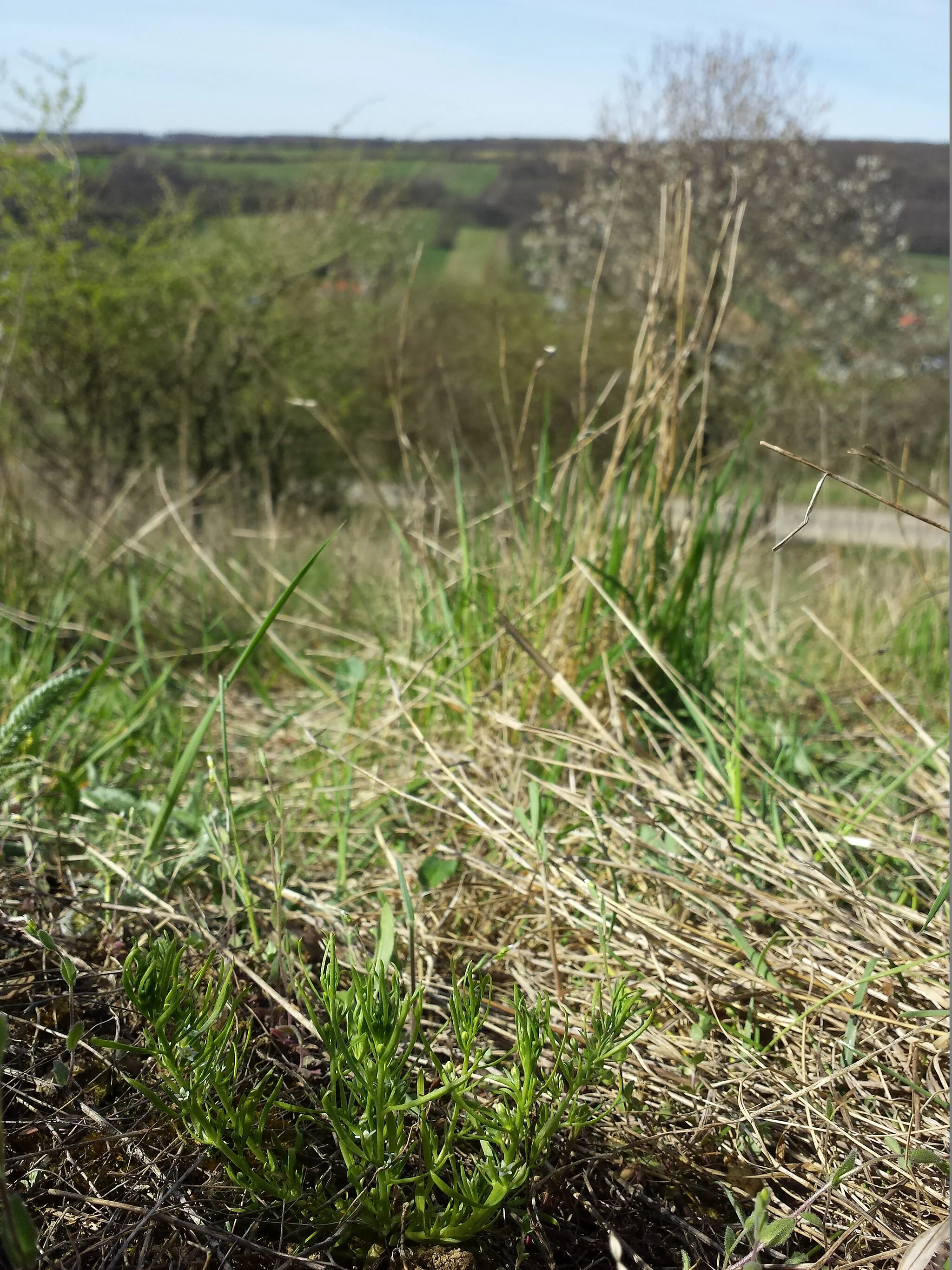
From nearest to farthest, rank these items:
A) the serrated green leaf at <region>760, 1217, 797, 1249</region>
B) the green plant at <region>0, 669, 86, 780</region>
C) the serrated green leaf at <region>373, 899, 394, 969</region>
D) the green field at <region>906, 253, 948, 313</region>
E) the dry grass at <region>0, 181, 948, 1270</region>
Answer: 1. the serrated green leaf at <region>760, 1217, 797, 1249</region>
2. the dry grass at <region>0, 181, 948, 1270</region>
3. the serrated green leaf at <region>373, 899, 394, 969</region>
4. the green plant at <region>0, 669, 86, 780</region>
5. the green field at <region>906, 253, 948, 313</region>

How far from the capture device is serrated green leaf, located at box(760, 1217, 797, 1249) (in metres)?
0.70

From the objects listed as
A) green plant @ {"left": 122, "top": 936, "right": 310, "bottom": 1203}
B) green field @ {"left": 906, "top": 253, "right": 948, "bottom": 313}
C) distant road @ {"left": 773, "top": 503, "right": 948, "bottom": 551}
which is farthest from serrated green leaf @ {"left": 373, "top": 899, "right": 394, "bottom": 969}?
green field @ {"left": 906, "top": 253, "right": 948, "bottom": 313}

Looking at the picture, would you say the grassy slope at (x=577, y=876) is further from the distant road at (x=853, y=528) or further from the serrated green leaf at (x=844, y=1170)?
the distant road at (x=853, y=528)

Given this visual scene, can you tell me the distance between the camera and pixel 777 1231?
0.71m

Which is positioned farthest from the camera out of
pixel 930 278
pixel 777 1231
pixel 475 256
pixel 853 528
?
pixel 930 278

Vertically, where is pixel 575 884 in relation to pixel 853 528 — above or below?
above

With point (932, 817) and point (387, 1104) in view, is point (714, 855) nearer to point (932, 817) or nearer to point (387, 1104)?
point (932, 817)

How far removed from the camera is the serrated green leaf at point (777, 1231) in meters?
0.70

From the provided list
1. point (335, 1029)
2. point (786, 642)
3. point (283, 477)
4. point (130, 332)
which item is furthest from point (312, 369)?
point (335, 1029)

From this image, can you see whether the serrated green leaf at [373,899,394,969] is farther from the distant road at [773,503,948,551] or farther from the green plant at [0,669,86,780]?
the distant road at [773,503,948,551]

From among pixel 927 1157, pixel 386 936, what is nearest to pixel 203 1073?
pixel 386 936

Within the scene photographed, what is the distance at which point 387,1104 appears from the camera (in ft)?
2.39

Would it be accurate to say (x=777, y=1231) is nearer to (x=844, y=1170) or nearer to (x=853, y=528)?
(x=844, y=1170)

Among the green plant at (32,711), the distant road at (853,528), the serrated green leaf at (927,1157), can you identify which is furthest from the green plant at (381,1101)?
the distant road at (853,528)
